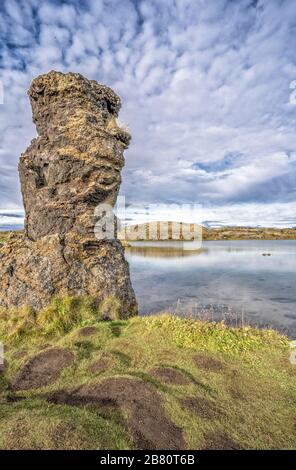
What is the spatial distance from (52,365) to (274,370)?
7529mm

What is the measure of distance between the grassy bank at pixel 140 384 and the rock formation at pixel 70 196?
82.7 inches

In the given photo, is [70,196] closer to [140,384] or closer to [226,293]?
[140,384]

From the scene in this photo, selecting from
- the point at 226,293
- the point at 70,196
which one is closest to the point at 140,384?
the point at 70,196

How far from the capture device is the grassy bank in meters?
6.30

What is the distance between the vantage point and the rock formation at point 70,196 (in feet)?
51.5

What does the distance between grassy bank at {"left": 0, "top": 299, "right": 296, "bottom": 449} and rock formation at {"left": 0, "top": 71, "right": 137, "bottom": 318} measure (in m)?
2.10

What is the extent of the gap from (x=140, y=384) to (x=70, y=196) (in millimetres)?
11538

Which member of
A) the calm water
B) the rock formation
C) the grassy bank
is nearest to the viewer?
the grassy bank

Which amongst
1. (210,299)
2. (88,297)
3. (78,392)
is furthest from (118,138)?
(210,299)

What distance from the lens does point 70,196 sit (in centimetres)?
1678

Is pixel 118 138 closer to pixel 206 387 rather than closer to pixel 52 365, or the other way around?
pixel 52 365

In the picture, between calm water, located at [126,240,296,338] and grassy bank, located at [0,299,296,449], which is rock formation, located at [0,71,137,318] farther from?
calm water, located at [126,240,296,338]

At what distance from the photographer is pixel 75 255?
1619 cm

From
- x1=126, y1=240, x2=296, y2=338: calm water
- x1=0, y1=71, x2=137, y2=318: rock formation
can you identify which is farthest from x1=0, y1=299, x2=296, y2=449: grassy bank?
x1=126, y1=240, x2=296, y2=338: calm water
